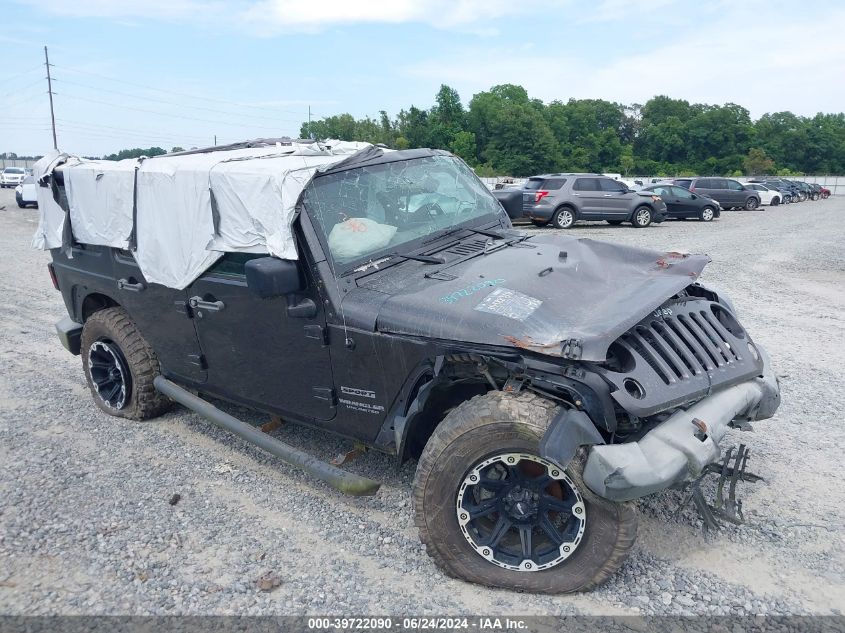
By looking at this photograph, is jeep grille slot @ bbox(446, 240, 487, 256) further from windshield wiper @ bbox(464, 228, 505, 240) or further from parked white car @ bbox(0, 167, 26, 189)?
parked white car @ bbox(0, 167, 26, 189)

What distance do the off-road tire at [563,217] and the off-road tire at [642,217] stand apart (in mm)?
2005

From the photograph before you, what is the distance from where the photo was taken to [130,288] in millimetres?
5102

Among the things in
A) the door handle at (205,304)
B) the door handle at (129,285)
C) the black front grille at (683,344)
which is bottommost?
the door handle at (129,285)

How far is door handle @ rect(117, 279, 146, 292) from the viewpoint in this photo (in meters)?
5.00

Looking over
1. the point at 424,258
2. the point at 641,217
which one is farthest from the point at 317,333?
the point at 641,217

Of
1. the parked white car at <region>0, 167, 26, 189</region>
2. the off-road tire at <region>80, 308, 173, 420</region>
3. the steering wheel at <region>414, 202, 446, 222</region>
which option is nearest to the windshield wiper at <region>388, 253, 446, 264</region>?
the steering wheel at <region>414, 202, 446, 222</region>

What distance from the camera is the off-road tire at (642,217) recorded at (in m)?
21.0

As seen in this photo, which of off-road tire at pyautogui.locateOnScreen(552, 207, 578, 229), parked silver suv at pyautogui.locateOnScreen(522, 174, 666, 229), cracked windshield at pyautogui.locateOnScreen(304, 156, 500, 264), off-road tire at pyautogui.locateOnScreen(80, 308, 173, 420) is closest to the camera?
cracked windshield at pyautogui.locateOnScreen(304, 156, 500, 264)

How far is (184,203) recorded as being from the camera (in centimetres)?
447

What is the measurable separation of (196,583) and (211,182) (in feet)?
7.72

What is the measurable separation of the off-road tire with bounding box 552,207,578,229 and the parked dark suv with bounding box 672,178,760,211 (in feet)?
37.8

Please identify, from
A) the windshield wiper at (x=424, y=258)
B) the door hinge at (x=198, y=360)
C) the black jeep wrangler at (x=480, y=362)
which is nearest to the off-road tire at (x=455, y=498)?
the black jeep wrangler at (x=480, y=362)

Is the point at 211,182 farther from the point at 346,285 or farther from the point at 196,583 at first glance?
the point at 196,583

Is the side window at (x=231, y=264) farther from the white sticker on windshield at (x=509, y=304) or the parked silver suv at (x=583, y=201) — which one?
the parked silver suv at (x=583, y=201)
